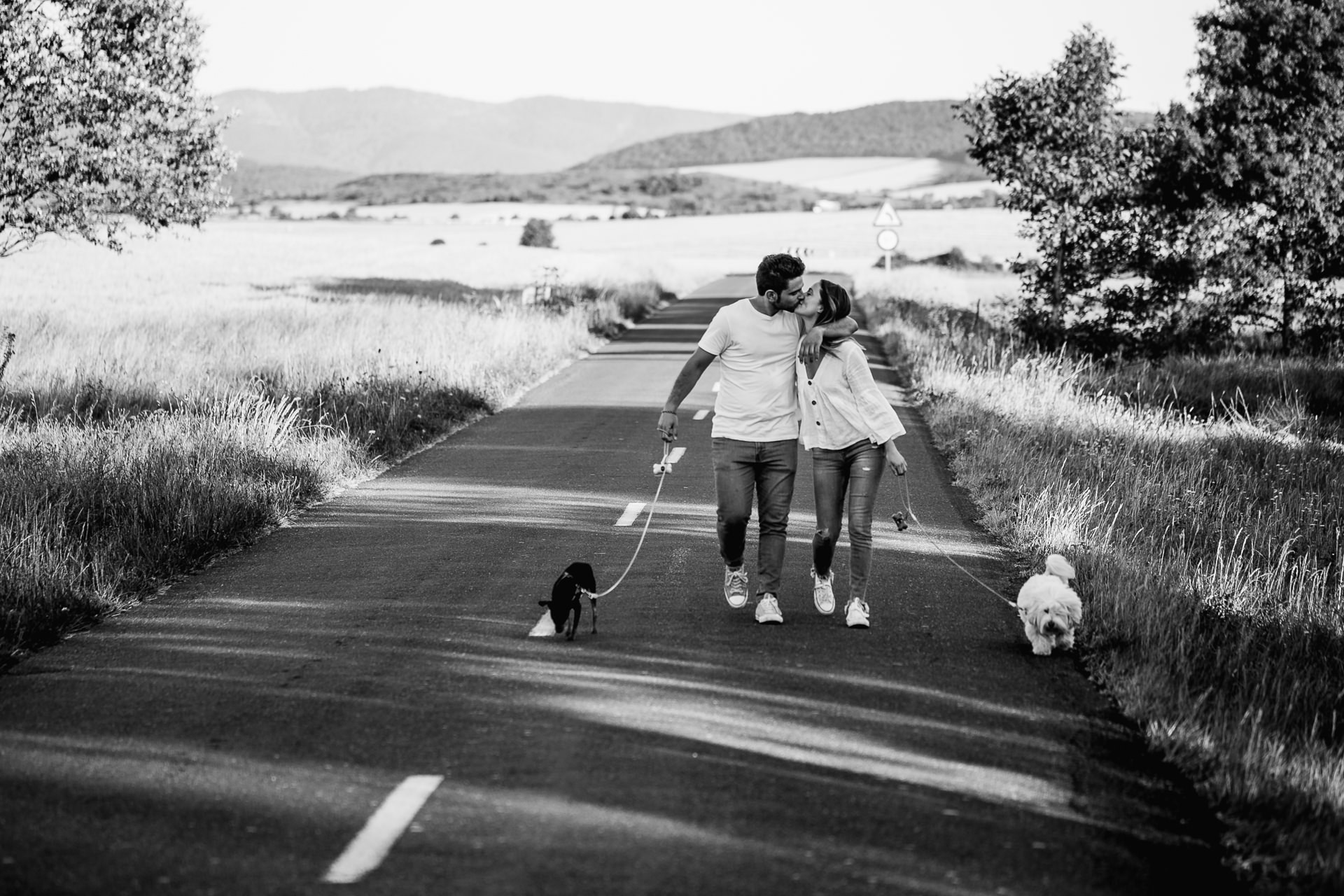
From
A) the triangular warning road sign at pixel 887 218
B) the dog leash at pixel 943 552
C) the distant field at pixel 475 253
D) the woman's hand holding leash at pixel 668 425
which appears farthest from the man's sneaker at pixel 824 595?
the triangular warning road sign at pixel 887 218

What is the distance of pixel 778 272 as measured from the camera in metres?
7.60

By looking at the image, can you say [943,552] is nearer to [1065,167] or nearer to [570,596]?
[570,596]

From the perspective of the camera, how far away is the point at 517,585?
8914mm

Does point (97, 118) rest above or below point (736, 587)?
above

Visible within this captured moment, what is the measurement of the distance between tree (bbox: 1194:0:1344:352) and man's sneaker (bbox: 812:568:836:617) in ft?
62.1

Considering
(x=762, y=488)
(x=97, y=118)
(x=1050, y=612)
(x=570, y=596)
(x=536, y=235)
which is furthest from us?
(x=536, y=235)

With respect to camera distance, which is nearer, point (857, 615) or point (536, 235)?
point (857, 615)

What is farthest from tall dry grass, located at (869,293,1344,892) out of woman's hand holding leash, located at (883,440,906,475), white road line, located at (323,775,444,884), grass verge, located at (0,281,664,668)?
grass verge, located at (0,281,664,668)

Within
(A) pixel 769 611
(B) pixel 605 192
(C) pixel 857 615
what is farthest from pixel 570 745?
(B) pixel 605 192

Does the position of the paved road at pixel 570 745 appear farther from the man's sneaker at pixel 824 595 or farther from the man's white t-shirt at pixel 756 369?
the man's white t-shirt at pixel 756 369

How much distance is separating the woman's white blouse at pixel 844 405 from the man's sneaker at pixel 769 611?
0.87 m

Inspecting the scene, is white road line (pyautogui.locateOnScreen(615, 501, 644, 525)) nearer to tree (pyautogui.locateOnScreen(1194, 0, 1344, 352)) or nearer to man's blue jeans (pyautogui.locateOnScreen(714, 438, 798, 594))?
man's blue jeans (pyautogui.locateOnScreen(714, 438, 798, 594))

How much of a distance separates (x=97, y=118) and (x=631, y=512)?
1135 centimetres

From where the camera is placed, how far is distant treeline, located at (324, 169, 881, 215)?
465 ft
